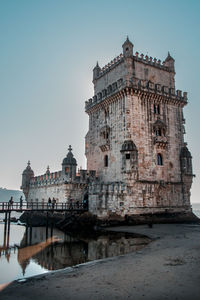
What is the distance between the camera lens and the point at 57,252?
53.8ft

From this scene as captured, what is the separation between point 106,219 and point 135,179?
213 inches

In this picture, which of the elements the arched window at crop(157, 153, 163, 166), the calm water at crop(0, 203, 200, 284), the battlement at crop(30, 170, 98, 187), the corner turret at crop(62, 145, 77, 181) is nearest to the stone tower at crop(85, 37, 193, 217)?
the arched window at crop(157, 153, 163, 166)

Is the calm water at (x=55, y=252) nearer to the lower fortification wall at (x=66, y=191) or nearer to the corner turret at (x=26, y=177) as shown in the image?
the lower fortification wall at (x=66, y=191)

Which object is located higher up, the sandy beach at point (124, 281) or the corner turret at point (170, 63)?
the corner turret at point (170, 63)

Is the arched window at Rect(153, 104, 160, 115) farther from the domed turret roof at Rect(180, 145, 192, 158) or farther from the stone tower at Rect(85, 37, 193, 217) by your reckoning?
the domed turret roof at Rect(180, 145, 192, 158)

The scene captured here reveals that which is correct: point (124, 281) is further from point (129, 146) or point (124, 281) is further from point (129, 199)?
point (129, 146)

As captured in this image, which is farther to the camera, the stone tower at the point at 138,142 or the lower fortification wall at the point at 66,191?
the lower fortification wall at the point at 66,191

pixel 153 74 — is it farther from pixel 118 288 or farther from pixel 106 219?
pixel 118 288

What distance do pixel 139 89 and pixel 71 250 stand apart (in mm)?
20551

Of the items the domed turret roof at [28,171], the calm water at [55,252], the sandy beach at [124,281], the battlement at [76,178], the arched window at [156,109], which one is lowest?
the calm water at [55,252]

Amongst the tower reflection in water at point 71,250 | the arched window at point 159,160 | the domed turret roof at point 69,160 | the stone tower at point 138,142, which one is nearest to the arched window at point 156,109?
the stone tower at point 138,142

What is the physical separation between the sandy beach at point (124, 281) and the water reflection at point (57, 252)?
2.27m

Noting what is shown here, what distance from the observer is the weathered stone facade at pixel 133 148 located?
26922mm

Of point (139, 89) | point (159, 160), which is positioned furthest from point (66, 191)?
point (139, 89)
